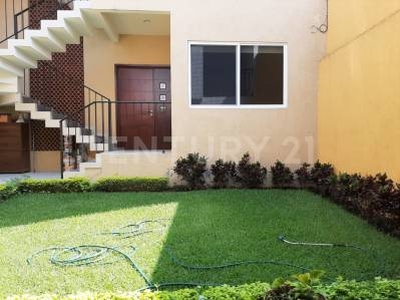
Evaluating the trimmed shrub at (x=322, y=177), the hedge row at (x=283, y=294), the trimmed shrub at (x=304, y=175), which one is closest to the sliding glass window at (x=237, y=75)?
the trimmed shrub at (x=304, y=175)

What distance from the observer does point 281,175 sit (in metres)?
7.57

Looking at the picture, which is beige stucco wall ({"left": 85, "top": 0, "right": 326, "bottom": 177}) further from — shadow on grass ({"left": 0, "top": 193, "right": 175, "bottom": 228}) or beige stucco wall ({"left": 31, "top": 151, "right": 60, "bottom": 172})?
beige stucco wall ({"left": 31, "top": 151, "right": 60, "bottom": 172})

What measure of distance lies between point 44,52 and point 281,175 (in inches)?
238

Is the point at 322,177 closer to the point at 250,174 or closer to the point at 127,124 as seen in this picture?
the point at 250,174

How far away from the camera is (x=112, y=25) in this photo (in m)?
8.78

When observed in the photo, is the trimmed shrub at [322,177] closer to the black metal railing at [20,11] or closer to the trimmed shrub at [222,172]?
the trimmed shrub at [222,172]

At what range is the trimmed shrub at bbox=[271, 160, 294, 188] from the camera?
298 inches

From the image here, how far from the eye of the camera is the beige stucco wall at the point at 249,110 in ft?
24.7

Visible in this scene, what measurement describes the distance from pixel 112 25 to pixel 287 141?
194 inches

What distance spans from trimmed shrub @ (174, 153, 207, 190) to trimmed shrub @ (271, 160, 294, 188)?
1445 mm

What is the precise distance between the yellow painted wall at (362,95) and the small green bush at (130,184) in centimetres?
341

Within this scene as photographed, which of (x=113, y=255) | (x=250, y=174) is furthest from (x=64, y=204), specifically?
(x=250, y=174)

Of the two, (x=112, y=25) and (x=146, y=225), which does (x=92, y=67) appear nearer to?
(x=112, y=25)

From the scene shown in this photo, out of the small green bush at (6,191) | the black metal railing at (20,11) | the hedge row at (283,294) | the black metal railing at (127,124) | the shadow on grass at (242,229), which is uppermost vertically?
the black metal railing at (20,11)
